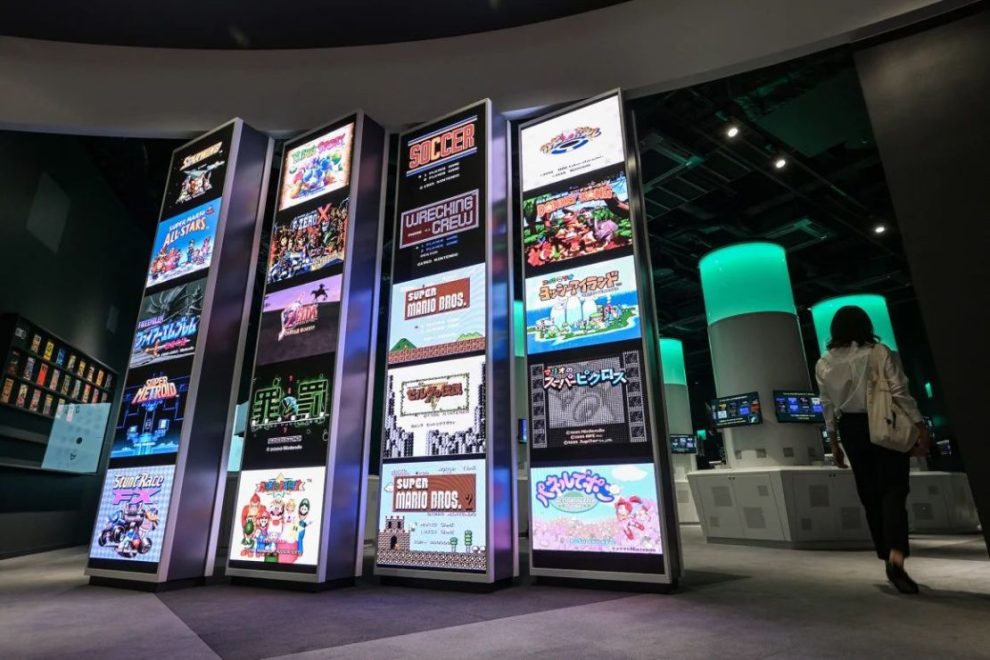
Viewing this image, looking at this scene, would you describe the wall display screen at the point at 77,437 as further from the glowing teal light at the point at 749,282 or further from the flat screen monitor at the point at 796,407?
the flat screen monitor at the point at 796,407

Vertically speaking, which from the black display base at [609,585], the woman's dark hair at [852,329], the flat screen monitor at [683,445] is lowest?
the black display base at [609,585]

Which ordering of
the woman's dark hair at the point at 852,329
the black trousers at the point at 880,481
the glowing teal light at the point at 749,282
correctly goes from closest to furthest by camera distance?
the black trousers at the point at 880,481, the woman's dark hair at the point at 852,329, the glowing teal light at the point at 749,282

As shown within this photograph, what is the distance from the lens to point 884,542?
3.24 m

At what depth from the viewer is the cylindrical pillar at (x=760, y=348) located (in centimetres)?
786

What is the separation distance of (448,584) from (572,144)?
3.75 metres

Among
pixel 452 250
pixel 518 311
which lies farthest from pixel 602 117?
pixel 518 311

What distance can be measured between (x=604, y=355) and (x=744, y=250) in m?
5.62

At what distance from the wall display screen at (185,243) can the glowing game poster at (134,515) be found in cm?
189

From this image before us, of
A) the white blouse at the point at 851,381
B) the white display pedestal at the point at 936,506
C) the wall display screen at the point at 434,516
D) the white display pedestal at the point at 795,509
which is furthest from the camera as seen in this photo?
the white display pedestal at the point at 936,506

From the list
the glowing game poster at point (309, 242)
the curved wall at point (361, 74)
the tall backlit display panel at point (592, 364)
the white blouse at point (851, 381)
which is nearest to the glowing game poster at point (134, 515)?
the glowing game poster at point (309, 242)

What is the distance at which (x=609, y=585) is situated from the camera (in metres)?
3.78

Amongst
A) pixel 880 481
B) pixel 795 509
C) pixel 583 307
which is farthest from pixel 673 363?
pixel 880 481

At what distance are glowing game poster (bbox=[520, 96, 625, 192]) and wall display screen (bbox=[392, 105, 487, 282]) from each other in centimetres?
49

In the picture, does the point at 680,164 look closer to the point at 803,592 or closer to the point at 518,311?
the point at 518,311
